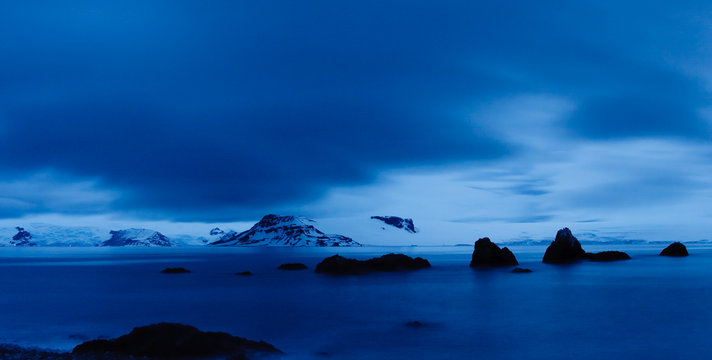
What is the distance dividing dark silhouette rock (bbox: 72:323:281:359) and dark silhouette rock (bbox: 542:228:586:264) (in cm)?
9346

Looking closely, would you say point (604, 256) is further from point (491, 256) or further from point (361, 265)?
point (361, 265)

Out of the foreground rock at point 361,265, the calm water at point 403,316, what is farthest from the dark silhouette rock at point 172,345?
the foreground rock at point 361,265

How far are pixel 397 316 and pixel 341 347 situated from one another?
1050 cm

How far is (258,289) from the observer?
52781 mm

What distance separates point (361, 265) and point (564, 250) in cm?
5007

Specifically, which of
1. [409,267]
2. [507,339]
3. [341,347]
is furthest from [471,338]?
[409,267]

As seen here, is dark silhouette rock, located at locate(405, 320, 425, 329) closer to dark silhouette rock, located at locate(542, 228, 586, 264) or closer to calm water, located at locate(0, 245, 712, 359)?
calm water, located at locate(0, 245, 712, 359)

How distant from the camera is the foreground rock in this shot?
73438mm

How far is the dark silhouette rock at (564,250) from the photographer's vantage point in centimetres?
10206

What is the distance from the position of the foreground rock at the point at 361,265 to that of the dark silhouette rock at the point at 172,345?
173 ft

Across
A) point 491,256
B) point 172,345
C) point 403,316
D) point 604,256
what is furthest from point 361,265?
point 604,256

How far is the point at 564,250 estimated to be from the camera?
336 feet

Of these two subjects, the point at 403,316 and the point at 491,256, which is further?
the point at 491,256

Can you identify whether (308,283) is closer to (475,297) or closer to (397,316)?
(475,297)
